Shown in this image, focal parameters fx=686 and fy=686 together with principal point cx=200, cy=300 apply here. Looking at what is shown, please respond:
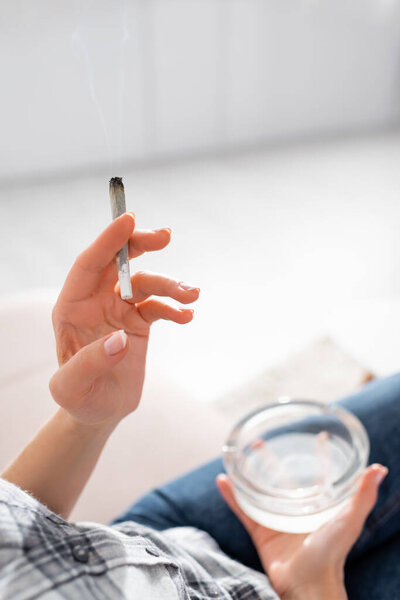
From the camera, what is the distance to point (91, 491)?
2.67 ft

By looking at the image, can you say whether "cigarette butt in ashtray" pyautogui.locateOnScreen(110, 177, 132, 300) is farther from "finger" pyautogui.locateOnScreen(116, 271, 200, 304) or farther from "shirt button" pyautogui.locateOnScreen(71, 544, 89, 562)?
"shirt button" pyautogui.locateOnScreen(71, 544, 89, 562)

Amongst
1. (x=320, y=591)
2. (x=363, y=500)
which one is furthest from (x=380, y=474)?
(x=320, y=591)

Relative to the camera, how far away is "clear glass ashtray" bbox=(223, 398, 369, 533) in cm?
72

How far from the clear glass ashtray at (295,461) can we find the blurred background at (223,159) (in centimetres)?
26

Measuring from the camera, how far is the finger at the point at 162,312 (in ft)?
1.70

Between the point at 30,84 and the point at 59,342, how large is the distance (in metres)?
0.20

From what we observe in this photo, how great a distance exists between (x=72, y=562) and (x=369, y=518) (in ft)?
1.31

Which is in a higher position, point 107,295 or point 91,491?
point 107,295

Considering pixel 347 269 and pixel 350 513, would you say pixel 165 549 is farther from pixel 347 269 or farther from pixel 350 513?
pixel 347 269

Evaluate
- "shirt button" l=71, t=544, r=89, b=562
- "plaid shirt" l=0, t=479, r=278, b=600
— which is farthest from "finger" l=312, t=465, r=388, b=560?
"shirt button" l=71, t=544, r=89, b=562

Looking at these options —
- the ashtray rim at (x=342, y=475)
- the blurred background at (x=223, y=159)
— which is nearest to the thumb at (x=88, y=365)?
the blurred background at (x=223, y=159)

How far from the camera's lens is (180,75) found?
113cm

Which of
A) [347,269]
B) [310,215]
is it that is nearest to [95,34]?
[347,269]

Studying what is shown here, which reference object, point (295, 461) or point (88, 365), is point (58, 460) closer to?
point (88, 365)
